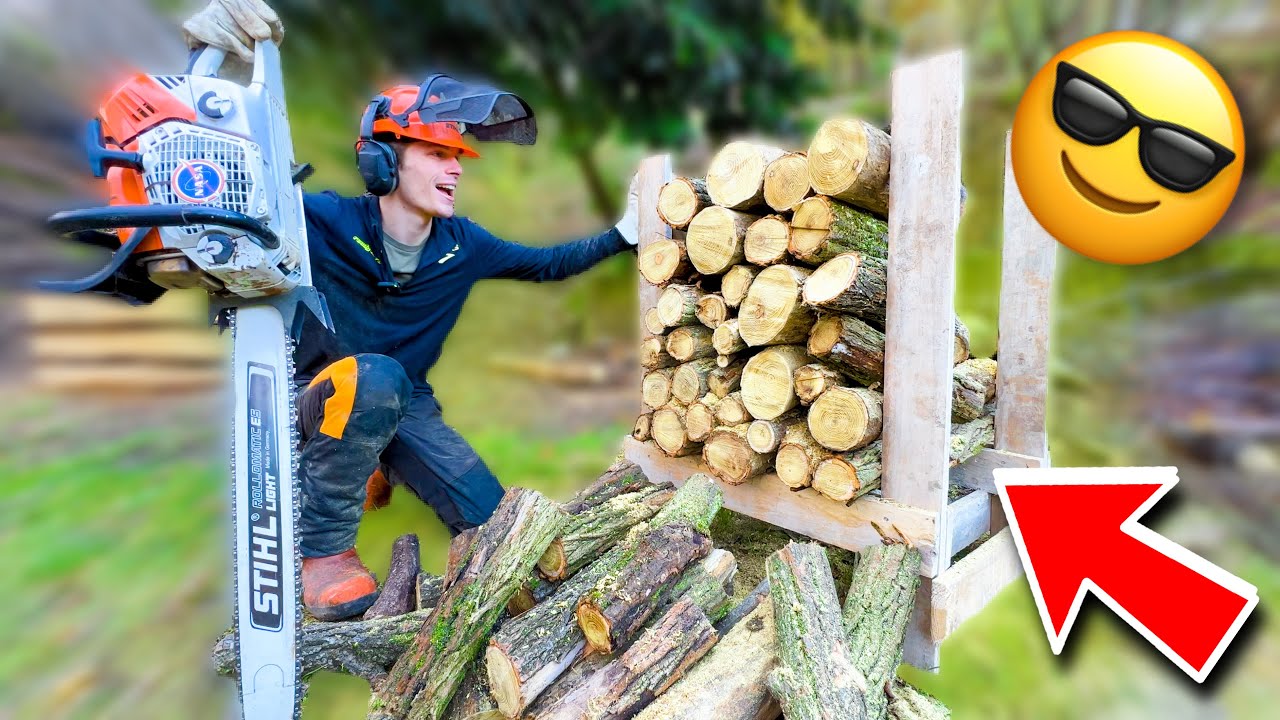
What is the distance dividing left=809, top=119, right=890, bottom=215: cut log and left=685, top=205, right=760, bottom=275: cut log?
323 millimetres

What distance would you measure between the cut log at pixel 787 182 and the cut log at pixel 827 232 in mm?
54

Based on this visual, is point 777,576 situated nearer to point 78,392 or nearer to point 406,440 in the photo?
point 406,440

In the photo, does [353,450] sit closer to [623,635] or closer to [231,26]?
[623,635]

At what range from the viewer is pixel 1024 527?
2064 mm

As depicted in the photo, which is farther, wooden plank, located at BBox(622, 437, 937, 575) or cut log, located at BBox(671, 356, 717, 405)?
cut log, located at BBox(671, 356, 717, 405)

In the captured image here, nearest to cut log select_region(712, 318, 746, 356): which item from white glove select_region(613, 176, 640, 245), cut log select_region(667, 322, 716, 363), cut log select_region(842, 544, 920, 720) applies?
cut log select_region(667, 322, 716, 363)

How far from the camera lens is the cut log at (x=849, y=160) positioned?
192cm

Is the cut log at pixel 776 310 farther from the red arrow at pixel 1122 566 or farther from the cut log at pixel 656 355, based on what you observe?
the red arrow at pixel 1122 566

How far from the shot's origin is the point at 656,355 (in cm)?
266

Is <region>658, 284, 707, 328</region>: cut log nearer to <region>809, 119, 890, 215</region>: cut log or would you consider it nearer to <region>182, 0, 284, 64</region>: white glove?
<region>809, 119, 890, 215</region>: cut log

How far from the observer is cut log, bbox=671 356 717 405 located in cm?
244

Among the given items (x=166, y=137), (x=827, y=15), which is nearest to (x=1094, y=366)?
(x=827, y=15)

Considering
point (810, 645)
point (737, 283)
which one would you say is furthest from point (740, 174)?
point (810, 645)

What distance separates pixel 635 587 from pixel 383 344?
4.67 ft
